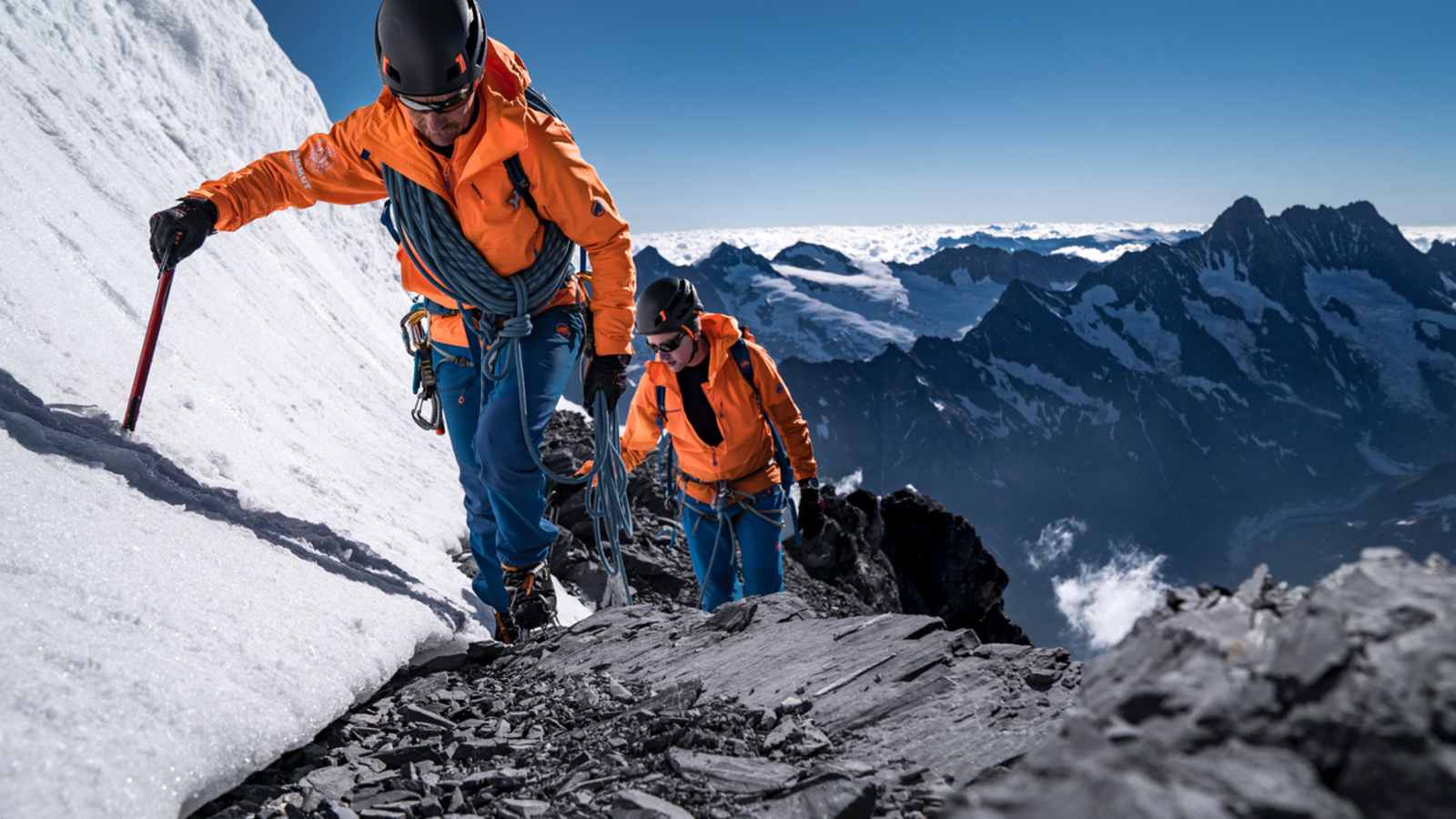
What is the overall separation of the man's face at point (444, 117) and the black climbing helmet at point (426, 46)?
5 cm

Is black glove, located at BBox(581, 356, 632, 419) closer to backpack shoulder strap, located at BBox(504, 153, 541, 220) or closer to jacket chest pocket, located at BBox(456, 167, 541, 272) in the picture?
jacket chest pocket, located at BBox(456, 167, 541, 272)

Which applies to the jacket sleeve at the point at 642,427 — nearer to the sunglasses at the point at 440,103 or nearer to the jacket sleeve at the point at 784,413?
the jacket sleeve at the point at 784,413

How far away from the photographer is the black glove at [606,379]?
513cm

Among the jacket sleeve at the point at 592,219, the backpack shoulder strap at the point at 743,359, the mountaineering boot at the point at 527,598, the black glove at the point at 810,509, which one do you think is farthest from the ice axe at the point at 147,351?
the black glove at the point at 810,509

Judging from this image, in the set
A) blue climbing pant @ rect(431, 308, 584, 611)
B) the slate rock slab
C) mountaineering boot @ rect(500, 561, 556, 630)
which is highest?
blue climbing pant @ rect(431, 308, 584, 611)

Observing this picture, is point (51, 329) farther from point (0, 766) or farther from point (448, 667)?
point (0, 766)

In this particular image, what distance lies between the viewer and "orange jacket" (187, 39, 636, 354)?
4.47 metres

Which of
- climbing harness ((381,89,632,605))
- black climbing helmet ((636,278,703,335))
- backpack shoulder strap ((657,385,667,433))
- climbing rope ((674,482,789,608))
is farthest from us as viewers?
climbing rope ((674,482,789,608))

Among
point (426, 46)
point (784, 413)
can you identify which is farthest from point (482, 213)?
point (784, 413)

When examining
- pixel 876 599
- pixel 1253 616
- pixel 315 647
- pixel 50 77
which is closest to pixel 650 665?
pixel 315 647

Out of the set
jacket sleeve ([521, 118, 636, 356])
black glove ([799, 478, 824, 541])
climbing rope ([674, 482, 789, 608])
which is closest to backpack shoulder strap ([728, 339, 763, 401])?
climbing rope ([674, 482, 789, 608])

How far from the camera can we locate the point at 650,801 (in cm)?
262

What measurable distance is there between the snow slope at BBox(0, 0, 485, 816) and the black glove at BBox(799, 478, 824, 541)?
326cm

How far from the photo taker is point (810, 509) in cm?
812
